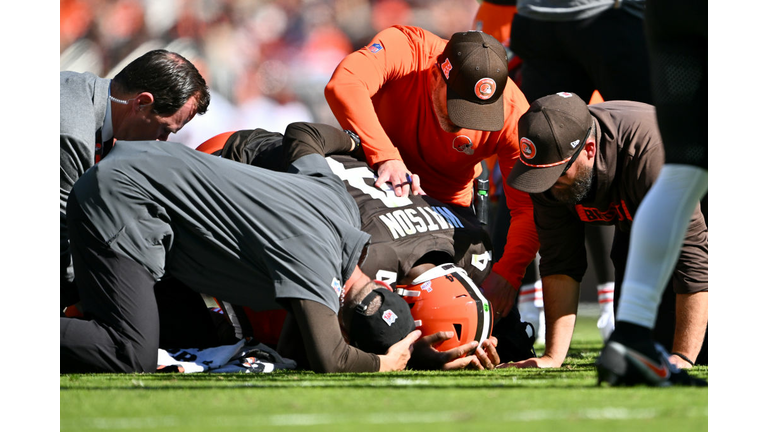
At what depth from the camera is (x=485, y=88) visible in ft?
12.9

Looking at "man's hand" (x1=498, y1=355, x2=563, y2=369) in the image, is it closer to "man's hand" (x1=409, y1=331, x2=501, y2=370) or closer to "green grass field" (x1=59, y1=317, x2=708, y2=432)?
"man's hand" (x1=409, y1=331, x2=501, y2=370)

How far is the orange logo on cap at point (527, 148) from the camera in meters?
3.18

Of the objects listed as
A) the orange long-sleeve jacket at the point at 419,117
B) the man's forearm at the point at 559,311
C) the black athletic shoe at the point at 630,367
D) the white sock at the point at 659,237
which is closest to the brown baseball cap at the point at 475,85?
the orange long-sleeve jacket at the point at 419,117

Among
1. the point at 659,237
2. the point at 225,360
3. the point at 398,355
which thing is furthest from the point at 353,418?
the point at 225,360

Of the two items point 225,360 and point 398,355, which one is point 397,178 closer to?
point 398,355

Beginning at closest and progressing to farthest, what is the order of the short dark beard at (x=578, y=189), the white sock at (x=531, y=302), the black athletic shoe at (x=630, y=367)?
the black athletic shoe at (x=630, y=367), the short dark beard at (x=578, y=189), the white sock at (x=531, y=302)

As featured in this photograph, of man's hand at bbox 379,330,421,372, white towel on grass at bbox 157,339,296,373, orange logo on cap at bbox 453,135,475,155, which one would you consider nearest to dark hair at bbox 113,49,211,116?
white towel on grass at bbox 157,339,296,373

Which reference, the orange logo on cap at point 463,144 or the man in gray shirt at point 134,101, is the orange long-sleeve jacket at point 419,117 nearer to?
the orange logo on cap at point 463,144

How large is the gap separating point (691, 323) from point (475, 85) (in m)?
1.37

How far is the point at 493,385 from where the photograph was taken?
2.55m

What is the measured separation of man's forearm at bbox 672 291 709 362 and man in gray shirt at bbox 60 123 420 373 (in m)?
1.07

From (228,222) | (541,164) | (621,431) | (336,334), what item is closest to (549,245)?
(541,164)

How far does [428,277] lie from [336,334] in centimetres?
69

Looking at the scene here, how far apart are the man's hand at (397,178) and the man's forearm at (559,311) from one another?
2.24 ft
